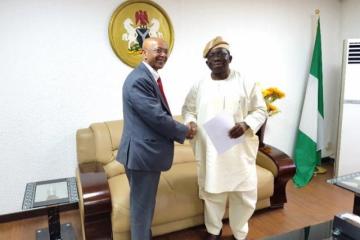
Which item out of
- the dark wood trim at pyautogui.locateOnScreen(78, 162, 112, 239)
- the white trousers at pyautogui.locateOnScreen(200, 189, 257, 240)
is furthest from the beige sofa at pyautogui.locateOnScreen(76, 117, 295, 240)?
the white trousers at pyautogui.locateOnScreen(200, 189, 257, 240)

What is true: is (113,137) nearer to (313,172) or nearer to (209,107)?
(209,107)

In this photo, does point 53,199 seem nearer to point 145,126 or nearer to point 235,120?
point 145,126

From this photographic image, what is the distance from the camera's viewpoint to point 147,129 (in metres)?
1.58

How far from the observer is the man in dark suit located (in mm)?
1530

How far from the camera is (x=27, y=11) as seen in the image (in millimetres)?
2244

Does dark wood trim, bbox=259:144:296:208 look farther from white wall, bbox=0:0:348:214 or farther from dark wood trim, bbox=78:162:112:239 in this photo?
dark wood trim, bbox=78:162:112:239

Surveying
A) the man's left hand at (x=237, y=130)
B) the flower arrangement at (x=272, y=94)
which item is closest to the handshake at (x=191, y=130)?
the man's left hand at (x=237, y=130)

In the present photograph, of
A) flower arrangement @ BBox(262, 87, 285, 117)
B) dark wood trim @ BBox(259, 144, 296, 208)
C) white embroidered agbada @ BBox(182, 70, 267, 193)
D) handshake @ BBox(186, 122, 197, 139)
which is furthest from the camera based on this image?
flower arrangement @ BBox(262, 87, 285, 117)

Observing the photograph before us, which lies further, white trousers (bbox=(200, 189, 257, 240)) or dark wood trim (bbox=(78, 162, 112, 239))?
white trousers (bbox=(200, 189, 257, 240))

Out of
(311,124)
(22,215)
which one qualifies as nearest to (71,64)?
(22,215)

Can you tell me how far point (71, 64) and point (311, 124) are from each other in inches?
103

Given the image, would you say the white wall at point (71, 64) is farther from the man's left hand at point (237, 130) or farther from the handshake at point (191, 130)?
the man's left hand at point (237, 130)

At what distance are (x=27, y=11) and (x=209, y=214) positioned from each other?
2.06 meters

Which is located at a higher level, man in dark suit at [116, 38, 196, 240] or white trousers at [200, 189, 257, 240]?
man in dark suit at [116, 38, 196, 240]
